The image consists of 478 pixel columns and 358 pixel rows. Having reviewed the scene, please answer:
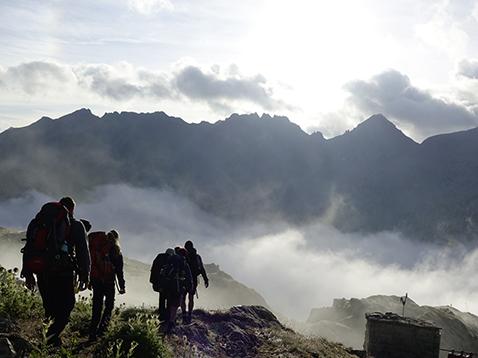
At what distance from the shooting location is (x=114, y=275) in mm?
10000

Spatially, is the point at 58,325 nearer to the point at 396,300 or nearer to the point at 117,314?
the point at 117,314

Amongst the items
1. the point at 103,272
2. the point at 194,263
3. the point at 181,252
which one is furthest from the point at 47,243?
the point at 194,263

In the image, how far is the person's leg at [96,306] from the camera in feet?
31.1

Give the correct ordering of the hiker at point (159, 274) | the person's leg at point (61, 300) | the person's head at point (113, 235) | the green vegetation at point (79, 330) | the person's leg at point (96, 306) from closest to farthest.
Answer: the person's leg at point (61, 300) → the green vegetation at point (79, 330) → the person's leg at point (96, 306) → the person's head at point (113, 235) → the hiker at point (159, 274)

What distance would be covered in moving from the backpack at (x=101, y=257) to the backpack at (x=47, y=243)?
7.72 ft

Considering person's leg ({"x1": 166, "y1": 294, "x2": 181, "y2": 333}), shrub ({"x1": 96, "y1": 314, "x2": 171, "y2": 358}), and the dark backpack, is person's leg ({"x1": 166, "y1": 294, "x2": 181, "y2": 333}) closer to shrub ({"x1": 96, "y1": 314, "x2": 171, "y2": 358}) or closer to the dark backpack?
the dark backpack

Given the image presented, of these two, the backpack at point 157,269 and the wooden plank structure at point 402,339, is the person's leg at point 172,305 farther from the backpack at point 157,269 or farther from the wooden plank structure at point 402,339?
the wooden plank structure at point 402,339

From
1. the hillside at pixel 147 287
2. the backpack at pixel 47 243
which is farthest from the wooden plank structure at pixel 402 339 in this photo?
the hillside at pixel 147 287

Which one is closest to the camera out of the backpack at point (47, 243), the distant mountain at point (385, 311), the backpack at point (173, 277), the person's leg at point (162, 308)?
the backpack at point (47, 243)

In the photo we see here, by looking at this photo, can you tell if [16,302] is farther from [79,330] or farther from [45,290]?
[45,290]

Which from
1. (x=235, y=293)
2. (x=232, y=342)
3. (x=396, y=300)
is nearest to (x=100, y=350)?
(x=232, y=342)

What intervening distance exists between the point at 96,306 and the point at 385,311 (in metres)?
72.6

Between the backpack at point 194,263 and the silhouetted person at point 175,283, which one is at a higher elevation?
the backpack at point 194,263

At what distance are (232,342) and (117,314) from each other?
12.0 ft
